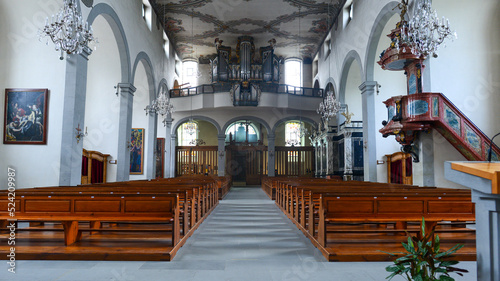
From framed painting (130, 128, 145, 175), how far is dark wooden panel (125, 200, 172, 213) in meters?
11.2

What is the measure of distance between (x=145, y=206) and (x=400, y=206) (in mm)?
2945

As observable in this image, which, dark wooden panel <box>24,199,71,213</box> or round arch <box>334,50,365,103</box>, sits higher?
round arch <box>334,50,365,103</box>

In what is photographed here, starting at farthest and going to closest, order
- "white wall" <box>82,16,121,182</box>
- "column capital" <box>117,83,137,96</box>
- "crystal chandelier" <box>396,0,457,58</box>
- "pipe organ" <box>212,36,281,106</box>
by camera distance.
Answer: "pipe organ" <box>212,36,281,106</box> < "white wall" <box>82,16,121,182</box> < "column capital" <box>117,83,137,96</box> < "crystal chandelier" <box>396,0,457,58</box>

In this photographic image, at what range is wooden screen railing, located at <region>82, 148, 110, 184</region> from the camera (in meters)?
12.0

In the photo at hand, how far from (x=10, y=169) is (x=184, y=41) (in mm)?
13613

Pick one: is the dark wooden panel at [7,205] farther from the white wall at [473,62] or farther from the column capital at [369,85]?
the column capital at [369,85]

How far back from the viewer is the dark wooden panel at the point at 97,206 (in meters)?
4.07

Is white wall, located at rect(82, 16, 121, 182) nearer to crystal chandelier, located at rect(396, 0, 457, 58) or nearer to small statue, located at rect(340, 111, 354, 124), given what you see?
small statue, located at rect(340, 111, 354, 124)

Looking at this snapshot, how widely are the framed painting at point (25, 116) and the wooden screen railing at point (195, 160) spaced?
12.7 metres

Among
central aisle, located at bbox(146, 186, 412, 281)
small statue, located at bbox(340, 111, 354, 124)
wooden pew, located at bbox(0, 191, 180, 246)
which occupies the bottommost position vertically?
central aisle, located at bbox(146, 186, 412, 281)

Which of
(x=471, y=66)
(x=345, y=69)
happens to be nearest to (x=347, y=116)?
(x=345, y=69)

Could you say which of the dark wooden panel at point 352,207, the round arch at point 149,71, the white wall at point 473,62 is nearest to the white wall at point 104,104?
the round arch at point 149,71

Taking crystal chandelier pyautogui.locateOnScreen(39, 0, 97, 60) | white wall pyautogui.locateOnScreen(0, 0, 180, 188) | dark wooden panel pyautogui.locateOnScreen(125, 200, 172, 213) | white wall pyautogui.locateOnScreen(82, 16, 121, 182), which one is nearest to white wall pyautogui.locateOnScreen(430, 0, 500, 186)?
dark wooden panel pyautogui.locateOnScreen(125, 200, 172, 213)

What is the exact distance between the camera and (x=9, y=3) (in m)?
7.61
